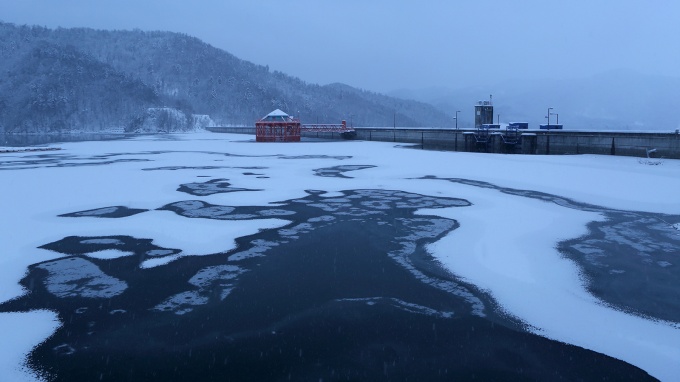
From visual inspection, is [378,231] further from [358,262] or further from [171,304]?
[171,304]

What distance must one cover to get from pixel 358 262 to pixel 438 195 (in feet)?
27.7

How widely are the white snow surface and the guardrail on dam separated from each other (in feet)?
12.7

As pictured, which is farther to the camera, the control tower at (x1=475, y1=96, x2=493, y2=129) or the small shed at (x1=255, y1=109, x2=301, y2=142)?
the small shed at (x1=255, y1=109, x2=301, y2=142)

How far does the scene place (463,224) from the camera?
12.5 metres

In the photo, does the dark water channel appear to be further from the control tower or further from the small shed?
the small shed

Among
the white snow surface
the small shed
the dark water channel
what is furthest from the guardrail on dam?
the dark water channel

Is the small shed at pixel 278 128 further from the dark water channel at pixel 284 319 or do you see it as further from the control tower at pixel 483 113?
the dark water channel at pixel 284 319

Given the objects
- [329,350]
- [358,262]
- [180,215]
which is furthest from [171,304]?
[180,215]

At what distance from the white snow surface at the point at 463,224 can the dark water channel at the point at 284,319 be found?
1.12 ft

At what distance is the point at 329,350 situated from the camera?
5.95 m

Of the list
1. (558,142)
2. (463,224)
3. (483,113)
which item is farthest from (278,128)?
(463,224)

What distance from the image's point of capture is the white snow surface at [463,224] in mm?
6449

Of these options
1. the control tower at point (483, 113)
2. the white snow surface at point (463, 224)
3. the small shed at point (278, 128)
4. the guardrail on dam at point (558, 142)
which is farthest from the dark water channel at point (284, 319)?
the small shed at point (278, 128)

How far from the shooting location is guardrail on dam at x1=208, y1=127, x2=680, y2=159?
3070 cm
